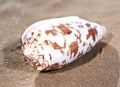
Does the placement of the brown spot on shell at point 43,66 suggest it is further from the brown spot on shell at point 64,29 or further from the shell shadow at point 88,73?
the brown spot on shell at point 64,29

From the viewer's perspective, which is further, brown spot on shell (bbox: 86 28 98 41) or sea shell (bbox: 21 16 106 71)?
brown spot on shell (bbox: 86 28 98 41)

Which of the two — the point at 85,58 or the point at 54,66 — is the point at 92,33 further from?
the point at 54,66

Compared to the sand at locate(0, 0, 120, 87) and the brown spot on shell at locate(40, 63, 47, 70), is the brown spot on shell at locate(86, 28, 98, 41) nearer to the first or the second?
the sand at locate(0, 0, 120, 87)

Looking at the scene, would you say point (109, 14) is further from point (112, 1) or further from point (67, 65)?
point (67, 65)

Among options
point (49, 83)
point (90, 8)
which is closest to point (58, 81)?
point (49, 83)

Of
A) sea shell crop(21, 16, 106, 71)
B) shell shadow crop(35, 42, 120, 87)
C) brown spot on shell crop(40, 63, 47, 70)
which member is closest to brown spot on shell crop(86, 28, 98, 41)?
sea shell crop(21, 16, 106, 71)
